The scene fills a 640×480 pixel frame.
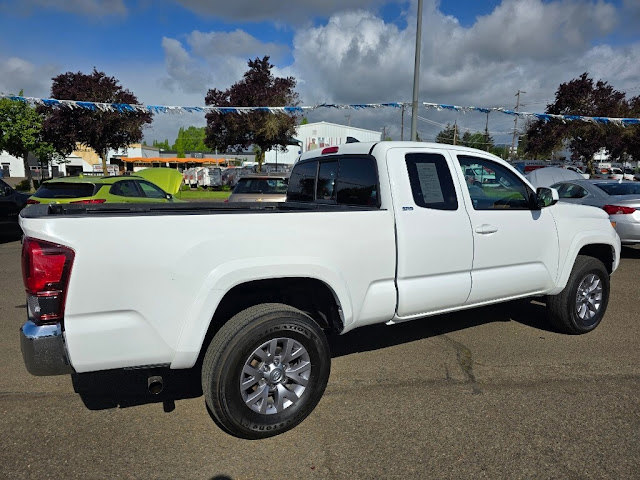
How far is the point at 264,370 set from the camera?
2799mm

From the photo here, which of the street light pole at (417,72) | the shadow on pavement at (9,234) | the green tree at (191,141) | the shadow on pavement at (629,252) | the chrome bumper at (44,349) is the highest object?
the green tree at (191,141)

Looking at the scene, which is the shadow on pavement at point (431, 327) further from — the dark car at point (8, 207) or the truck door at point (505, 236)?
the dark car at point (8, 207)

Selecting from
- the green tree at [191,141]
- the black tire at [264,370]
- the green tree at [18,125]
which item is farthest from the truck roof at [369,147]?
the green tree at [191,141]

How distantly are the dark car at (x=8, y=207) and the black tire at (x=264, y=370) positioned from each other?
1053 cm

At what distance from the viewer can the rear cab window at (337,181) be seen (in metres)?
3.54

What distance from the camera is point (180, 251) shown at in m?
2.45

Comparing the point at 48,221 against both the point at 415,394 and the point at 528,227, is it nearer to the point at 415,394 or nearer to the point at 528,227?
the point at 415,394

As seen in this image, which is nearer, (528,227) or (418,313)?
(418,313)

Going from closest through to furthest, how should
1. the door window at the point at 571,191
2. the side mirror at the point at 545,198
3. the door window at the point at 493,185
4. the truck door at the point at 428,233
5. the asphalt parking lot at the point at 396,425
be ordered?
the asphalt parking lot at the point at 396,425
the truck door at the point at 428,233
the door window at the point at 493,185
the side mirror at the point at 545,198
the door window at the point at 571,191

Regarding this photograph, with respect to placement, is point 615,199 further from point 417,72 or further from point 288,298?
point 288,298

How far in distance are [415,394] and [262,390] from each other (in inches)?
50.5

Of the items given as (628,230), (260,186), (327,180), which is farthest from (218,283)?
(628,230)

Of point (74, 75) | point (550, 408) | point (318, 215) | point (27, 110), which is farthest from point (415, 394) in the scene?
point (27, 110)

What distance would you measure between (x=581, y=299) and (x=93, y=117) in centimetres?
2291
